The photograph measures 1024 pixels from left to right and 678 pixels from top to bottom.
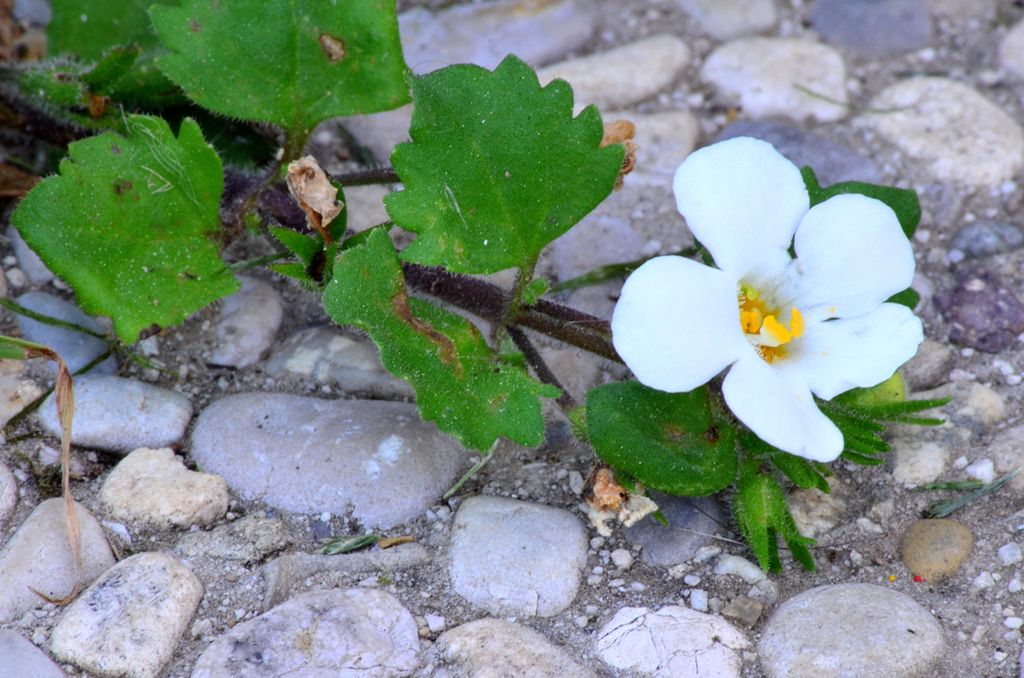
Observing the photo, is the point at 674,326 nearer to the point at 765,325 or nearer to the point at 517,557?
the point at 765,325

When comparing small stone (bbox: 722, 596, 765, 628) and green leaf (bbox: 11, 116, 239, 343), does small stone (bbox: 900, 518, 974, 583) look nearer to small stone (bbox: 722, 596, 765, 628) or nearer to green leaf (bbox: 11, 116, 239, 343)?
small stone (bbox: 722, 596, 765, 628)

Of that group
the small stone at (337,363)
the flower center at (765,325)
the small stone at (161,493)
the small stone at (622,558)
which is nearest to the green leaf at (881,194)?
the flower center at (765,325)

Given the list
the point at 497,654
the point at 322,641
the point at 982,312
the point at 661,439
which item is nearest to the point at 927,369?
the point at 982,312

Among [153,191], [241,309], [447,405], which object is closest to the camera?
[447,405]

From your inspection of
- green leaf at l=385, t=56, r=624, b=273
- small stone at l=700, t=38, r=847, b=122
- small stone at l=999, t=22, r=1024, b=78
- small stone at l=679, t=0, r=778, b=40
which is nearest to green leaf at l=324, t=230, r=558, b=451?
green leaf at l=385, t=56, r=624, b=273

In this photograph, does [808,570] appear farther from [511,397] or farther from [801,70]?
[801,70]

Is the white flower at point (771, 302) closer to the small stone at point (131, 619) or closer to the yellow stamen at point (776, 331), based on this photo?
the yellow stamen at point (776, 331)

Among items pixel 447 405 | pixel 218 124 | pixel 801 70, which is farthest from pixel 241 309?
pixel 801 70
